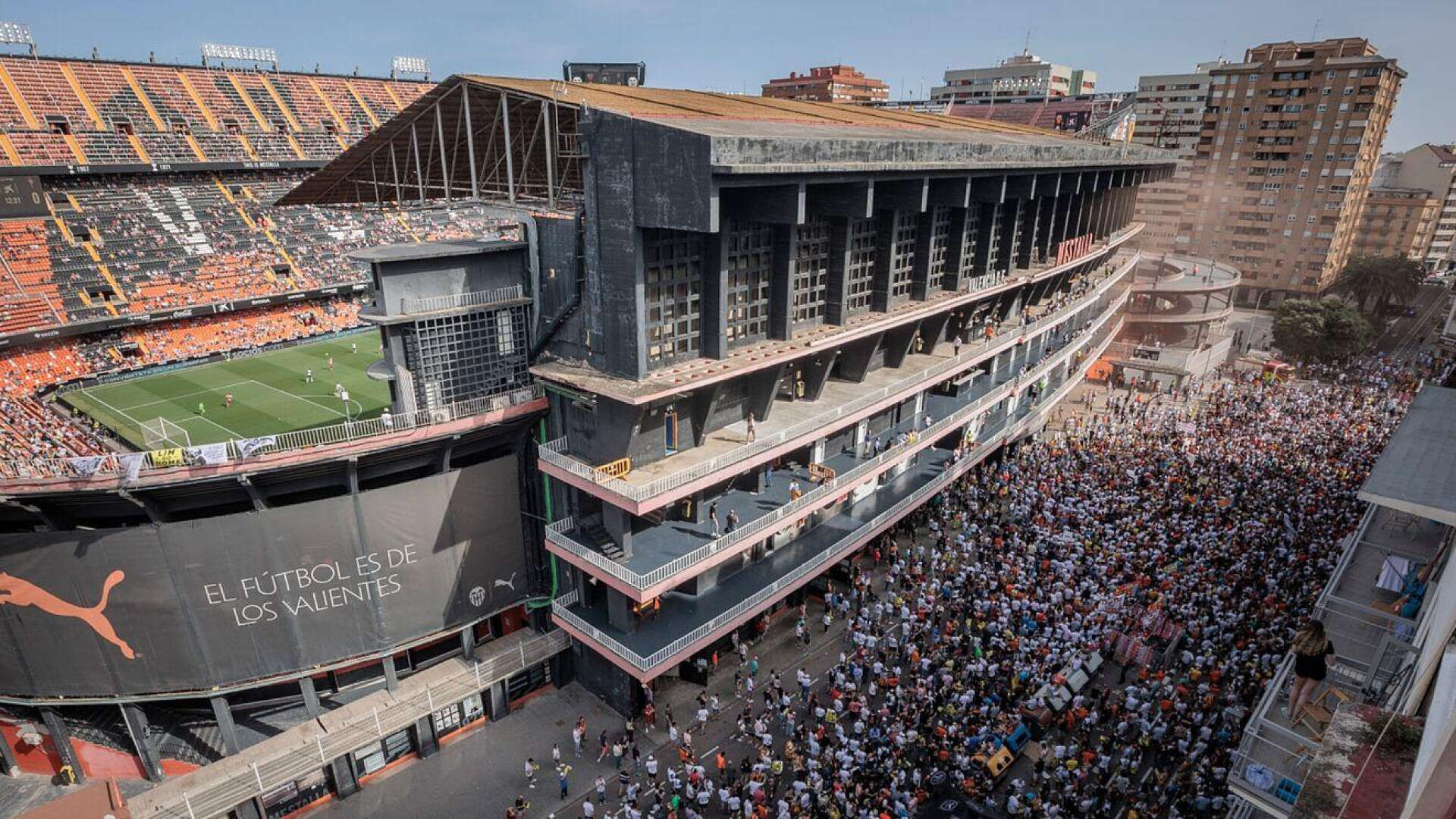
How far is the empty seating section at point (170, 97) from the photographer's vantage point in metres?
52.9

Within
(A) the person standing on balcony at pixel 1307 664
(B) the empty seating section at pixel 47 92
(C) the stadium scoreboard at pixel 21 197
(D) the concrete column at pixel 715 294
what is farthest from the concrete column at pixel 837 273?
(B) the empty seating section at pixel 47 92

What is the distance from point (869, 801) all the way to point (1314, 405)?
139 ft

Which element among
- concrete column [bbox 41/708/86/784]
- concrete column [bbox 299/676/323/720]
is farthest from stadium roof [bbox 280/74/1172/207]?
concrete column [bbox 41/708/86/784]

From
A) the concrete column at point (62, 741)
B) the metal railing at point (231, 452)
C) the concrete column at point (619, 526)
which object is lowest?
the concrete column at point (62, 741)

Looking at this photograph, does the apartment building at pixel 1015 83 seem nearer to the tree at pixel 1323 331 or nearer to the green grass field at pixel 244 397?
the tree at pixel 1323 331

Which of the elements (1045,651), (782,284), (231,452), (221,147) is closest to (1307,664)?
(1045,651)

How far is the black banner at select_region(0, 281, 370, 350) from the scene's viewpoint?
3941cm

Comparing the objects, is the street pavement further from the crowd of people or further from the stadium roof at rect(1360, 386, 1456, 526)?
the stadium roof at rect(1360, 386, 1456, 526)

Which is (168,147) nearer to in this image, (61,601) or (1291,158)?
(61,601)

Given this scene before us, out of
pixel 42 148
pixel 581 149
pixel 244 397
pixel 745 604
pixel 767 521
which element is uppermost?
pixel 581 149

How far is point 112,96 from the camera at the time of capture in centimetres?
5122

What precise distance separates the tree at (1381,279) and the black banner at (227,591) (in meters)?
87.1

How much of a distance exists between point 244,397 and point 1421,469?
49.8m

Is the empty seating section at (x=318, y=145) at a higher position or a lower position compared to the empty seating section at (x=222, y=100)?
lower
